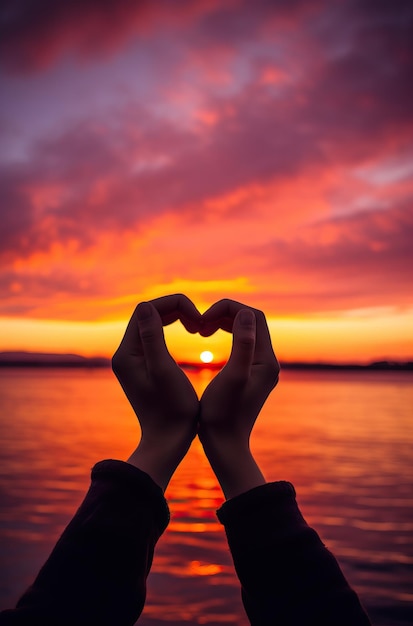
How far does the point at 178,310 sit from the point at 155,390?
0.38m

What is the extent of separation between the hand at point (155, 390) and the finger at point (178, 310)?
7 cm

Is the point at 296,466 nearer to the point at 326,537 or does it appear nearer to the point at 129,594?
the point at 326,537

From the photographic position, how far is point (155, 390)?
2.05 meters

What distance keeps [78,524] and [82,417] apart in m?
36.5

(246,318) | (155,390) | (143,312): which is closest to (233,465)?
(155,390)

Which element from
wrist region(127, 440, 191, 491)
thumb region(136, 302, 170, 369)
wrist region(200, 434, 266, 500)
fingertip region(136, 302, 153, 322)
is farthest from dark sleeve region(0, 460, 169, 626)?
fingertip region(136, 302, 153, 322)

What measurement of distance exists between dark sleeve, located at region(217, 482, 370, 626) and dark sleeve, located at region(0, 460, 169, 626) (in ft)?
0.84

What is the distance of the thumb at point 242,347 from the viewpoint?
199cm

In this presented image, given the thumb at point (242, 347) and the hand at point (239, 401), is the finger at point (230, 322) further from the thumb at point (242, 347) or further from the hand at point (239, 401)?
the thumb at point (242, 347)

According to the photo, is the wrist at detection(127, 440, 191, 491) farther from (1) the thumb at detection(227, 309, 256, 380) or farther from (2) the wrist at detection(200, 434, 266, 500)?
(1) the thumb at detection(227, 309, 256, 380)

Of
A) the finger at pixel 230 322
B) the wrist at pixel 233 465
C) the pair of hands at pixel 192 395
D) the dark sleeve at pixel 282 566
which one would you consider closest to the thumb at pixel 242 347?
the pair of hands at pixel 192 395

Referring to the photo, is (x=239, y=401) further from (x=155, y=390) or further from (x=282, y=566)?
(x=282, y=566)

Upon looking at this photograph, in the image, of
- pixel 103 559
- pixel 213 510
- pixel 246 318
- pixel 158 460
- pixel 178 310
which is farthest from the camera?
pixel 213 510

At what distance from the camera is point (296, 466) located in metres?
18.6
